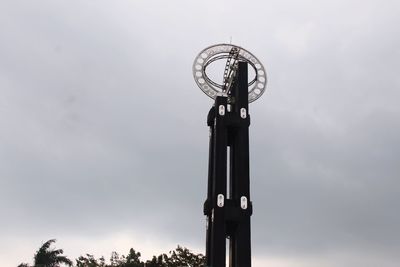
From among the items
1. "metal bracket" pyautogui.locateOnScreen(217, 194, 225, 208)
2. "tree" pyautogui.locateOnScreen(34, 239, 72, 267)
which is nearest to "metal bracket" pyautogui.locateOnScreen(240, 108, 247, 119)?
"metal bracket" pyautogui.locateOnScreen(217, 194, 225, 208)

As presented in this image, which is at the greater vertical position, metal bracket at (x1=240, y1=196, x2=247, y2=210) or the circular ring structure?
the circular ring structure

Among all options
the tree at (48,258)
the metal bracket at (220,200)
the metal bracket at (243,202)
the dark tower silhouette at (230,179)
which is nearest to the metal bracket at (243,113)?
the dark tower silhouette at (230,179)

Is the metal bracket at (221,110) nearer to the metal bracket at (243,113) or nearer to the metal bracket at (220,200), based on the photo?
the metal bracket at (243,113)

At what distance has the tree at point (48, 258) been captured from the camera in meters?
46.8

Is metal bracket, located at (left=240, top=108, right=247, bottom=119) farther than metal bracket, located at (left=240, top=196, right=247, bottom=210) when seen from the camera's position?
Yes

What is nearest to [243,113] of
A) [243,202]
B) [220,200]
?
[243,202]

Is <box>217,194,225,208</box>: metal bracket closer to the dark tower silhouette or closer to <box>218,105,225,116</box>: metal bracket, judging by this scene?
the dark tower silhouette

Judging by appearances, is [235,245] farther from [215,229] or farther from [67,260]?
[67,260]

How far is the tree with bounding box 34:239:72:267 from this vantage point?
46.8 metres

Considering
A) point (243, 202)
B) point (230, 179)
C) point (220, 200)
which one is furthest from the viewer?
point (230, 179)

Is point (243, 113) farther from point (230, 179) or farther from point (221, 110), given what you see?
point (230, 179)

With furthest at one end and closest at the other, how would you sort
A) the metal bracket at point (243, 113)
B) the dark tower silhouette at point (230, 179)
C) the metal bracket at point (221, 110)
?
the metal bracket at point (243, 113)
the metal bracket at point (221, 110)
the dark tower silhouette at point (230, 179)

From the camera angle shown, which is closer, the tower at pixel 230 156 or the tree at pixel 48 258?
the tower at pixel 230 156

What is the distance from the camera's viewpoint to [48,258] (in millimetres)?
47000
